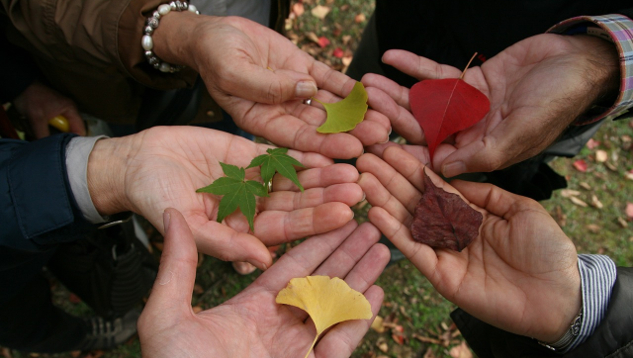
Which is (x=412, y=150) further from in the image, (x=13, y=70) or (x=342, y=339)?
(x=13, y=70)

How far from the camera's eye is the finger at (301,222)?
1725 millimetres

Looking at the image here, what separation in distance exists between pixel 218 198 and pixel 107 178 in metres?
0.49

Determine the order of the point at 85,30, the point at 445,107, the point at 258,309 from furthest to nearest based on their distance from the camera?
the point at 445,107
the point at 85,30
the point at 258,309

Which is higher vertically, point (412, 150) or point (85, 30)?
point (85, 30)

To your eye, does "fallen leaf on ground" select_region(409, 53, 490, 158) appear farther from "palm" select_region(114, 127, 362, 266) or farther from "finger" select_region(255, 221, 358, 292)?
"finger" select_region(255, 221, 358, 292)

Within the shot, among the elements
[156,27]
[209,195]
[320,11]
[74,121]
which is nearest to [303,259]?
[209,195]

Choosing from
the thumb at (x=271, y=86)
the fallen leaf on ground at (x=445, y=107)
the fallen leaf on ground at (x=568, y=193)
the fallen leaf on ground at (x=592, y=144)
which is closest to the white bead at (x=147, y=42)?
the thumb at (x=271, y=86)

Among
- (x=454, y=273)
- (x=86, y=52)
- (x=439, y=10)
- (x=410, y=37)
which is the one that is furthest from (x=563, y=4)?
(x=86, y=52)

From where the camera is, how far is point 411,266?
3.51 m

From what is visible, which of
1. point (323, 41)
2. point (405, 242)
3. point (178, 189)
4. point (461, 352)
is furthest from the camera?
point (323, 41)

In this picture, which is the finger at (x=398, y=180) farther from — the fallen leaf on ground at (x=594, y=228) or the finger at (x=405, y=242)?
the fallen leaf on ground at (x=594, y=228)

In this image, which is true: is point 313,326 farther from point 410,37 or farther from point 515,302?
point 410,37

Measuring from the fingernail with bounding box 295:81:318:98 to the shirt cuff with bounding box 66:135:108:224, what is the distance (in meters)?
1.02

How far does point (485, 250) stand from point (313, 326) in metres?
0.84
